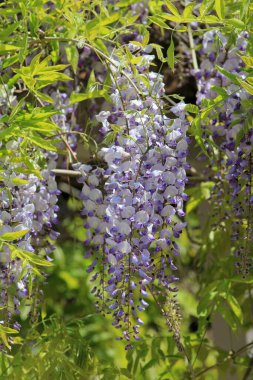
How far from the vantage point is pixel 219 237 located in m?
2.77

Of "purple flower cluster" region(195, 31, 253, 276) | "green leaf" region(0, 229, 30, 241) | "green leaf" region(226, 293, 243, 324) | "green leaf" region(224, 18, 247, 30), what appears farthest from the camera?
"green leaf" region(226, 293, 243, 324)

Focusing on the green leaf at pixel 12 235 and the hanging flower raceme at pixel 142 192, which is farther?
the hanging flower raceme at pixel 142 192

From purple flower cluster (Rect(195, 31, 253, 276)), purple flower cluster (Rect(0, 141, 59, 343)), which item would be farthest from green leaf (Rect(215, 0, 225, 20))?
purple flower cluster (Rect(0, 141, 59, 343))

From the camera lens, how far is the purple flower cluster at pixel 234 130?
2.07 meters

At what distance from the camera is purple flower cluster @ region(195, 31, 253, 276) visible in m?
2.07

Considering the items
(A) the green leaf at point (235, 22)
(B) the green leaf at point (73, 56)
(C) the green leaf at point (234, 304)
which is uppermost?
(A) the green leaf at point (235, 22)

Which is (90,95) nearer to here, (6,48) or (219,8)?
(6,48)

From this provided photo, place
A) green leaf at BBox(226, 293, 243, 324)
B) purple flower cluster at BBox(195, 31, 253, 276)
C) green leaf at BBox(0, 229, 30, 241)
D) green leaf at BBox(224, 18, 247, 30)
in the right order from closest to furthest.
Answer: green leaf at BBox(0, 229, 30, 241)
green leaf at BBox(224, 18, 247, 30)
purple flower cluster at BBox(195, 31, 253, 276)
green leaf at BBox(226, 293, 243, 324)

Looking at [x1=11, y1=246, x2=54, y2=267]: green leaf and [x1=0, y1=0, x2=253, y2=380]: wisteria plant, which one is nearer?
[x1=11, y1=246, x2=54, y2=267]: green leaf

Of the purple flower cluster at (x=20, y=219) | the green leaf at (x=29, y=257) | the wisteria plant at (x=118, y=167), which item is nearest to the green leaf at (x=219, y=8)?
the wisteria plant at (x=118, y=167)

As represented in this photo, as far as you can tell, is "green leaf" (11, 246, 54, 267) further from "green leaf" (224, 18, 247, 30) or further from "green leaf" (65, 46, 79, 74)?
"green leaf" (224, 18, 247, 30)

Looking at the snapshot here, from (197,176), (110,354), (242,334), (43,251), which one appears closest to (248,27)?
(43,251)

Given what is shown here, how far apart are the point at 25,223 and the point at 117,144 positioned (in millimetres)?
271

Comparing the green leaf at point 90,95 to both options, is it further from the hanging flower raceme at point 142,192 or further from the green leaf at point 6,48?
the green leaf at point 6,48
